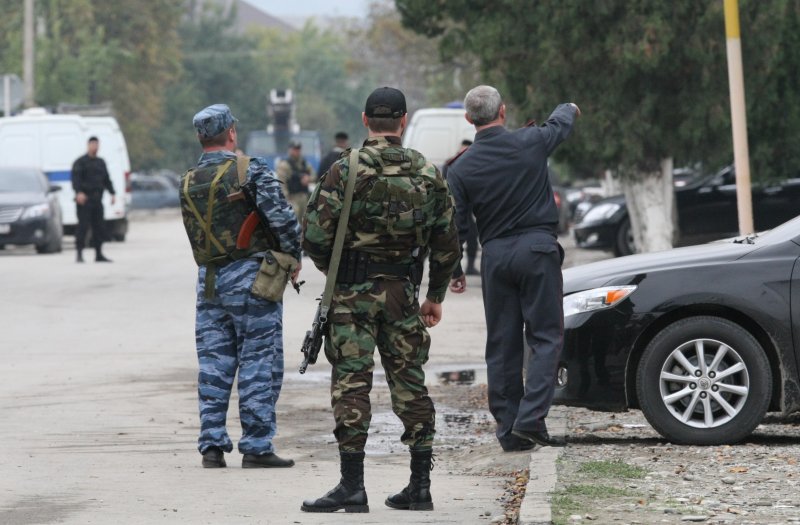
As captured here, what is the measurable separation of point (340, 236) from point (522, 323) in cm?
202

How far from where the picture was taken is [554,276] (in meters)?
8.69

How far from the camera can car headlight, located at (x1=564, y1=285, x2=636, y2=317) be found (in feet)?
29.7

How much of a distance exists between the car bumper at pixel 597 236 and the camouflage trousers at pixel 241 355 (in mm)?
18807

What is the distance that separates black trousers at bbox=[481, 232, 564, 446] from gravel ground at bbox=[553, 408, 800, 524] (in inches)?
13.7

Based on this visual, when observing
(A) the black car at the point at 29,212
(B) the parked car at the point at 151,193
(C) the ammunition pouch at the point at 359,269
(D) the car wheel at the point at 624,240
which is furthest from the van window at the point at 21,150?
(B) the parked car at the point at 151,193

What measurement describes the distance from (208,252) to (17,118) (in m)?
25.8

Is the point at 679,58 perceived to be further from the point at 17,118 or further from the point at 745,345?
the point at 17,118

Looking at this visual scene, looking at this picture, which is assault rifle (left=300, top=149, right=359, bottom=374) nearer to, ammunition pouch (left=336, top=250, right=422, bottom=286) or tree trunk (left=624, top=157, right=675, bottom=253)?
ammunition pouch (left=336, top=250, right=422, bottom=286)

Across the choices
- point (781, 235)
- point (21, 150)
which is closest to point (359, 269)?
point (781, 235)

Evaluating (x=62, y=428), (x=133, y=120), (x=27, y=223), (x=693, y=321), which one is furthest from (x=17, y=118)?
(x=133, y=120)

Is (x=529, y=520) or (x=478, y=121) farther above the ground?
(x=478, y=121)

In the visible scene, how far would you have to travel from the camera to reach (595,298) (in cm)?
913

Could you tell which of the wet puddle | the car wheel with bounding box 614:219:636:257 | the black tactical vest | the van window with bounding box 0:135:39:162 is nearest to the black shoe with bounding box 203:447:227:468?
the black tactical vest

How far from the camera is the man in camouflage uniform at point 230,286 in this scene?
853 centimetres
